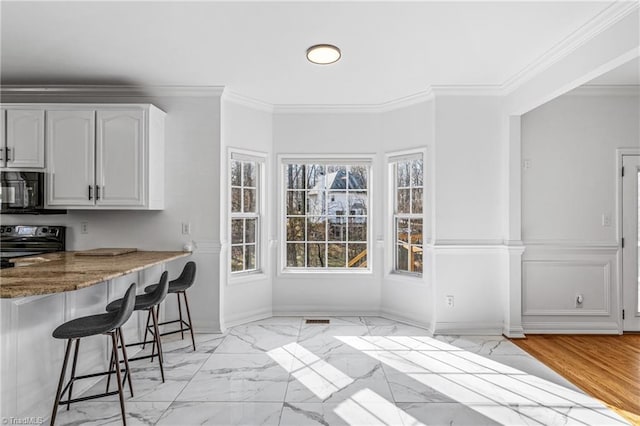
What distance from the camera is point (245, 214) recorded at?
14.4ft

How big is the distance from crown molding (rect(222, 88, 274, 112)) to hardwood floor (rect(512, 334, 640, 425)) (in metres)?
3.82

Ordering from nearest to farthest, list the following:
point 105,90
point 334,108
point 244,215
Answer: point 105,90, point 244,215, point 334,108

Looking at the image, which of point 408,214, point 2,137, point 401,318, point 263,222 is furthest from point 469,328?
point 2,137

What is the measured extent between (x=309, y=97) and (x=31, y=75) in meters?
2.83

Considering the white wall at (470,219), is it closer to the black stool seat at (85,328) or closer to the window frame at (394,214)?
the window frame at (394,214)

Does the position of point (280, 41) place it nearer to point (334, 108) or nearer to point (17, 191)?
point (334, 108)

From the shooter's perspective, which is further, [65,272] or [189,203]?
[189,203]

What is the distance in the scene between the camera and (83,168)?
3.55m

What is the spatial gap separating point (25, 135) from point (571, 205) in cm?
566

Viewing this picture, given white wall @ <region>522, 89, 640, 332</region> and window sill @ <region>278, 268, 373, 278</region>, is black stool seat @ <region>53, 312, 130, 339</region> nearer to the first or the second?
window sill @ <region>278, 268, 373, 278</region>

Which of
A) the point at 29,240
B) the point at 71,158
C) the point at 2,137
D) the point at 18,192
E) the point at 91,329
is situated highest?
the point at 2,137

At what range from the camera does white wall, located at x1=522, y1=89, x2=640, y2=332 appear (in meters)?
3.93

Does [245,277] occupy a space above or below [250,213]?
below

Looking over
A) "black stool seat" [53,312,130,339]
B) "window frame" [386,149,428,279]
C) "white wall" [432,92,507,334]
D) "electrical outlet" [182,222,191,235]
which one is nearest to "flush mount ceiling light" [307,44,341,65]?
"white wall" [432,92,507,334]
